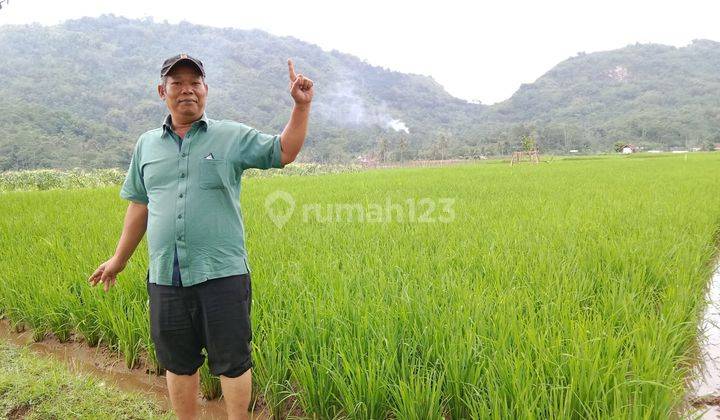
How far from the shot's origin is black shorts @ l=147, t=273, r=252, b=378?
4.59ft

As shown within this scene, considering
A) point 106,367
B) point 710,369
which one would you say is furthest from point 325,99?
point 710,369

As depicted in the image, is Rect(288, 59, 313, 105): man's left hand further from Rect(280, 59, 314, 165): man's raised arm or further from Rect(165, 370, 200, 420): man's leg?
Rect(165, 370, 200, 420): man's leg

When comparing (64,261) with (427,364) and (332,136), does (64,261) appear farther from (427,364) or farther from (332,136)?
(332,136)

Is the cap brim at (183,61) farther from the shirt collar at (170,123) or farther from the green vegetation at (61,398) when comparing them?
the green vegetation at (61,398)

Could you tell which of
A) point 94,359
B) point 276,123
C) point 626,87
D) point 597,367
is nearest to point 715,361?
point 597,367

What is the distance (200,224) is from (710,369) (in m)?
2.46

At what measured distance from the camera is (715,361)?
7.34 feet

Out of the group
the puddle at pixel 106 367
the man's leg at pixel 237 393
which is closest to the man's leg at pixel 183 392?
the man's leg at pixel 237 393

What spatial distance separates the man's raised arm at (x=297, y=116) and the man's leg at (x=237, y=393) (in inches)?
29.1

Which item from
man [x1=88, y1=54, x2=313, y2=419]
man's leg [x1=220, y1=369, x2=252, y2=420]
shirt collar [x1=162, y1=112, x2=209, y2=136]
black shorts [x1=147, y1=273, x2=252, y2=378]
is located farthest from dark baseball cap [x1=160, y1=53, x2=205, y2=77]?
man's leg [x1=220, y1=369, x2=252, y2=420]

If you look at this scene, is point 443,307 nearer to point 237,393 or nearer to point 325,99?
point 237,393

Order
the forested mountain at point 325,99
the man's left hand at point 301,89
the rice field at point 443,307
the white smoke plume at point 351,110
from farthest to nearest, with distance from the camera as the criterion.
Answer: the white smoke plume at point 351,110, the forested mountain at point 325,99, the rice field at point 443,307, the man's left hand at point 301,89

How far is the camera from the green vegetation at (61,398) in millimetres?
1767

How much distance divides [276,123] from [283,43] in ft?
232
